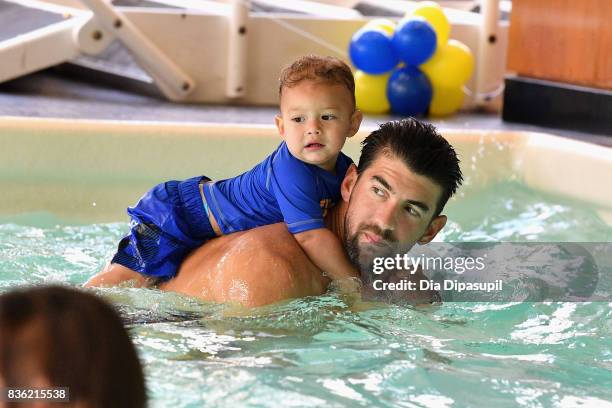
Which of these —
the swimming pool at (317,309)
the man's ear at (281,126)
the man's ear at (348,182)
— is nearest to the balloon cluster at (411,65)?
the swimming pool at (317,309)

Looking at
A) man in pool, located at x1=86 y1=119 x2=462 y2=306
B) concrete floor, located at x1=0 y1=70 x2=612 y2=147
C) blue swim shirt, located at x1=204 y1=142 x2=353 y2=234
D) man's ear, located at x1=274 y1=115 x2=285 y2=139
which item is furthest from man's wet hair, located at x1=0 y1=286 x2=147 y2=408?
concrete floor, located at x1=0 y1=70 x2=612 y2=147

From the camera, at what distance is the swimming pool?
1999 mm

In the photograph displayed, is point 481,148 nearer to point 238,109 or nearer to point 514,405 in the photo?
point 238,109

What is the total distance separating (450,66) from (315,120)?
10.5ft

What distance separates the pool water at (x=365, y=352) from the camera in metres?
1.95

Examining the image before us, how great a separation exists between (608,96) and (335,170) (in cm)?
277

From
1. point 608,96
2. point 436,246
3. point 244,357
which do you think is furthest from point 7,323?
point 608,96

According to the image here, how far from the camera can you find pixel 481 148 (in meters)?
4.34

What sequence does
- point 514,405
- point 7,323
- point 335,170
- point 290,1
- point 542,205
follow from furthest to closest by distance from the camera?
point 290,1 < point 542,205 < point 335,170 < point 514,405 < point 7,323

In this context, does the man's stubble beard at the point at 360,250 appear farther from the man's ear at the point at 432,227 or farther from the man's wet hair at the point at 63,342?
the man's wet hair at the point at 63,342

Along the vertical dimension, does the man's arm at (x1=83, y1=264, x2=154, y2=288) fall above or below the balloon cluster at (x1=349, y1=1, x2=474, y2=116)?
below

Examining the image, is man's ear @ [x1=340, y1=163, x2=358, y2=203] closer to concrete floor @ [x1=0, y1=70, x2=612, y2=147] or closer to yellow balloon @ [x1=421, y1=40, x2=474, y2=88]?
concrete floor @ [x1=0, y1=70, x2=612, y2=147]

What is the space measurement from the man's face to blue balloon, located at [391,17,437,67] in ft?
9.98

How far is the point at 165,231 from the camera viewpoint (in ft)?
8.18
